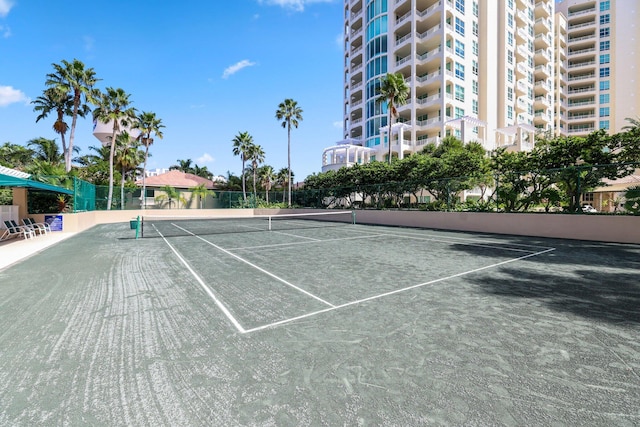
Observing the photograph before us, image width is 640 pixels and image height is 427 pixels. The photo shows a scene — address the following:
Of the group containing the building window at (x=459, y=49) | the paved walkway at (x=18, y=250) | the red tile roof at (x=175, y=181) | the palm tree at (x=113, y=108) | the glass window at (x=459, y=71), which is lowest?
the paved walkway at (x=18, y=250)

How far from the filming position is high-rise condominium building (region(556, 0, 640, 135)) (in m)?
64.8

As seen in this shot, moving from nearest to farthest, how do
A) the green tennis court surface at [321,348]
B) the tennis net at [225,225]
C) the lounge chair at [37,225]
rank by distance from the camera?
the green tennis court surface at [321,348] → the lounge chair at [37,225] → the tennis net at [225,225]

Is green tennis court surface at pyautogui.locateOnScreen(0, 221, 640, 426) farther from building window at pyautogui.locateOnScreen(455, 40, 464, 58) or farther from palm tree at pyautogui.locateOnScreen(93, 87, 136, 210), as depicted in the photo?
building window at pyautogui.locateOnScreen(455, 40, 464, 58)

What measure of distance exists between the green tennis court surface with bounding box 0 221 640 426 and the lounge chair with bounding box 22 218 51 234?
1306cm

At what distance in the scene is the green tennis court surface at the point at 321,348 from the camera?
2.80 m

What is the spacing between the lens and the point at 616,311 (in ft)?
17.4

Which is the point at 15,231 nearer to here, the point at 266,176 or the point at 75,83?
the point at 75,83

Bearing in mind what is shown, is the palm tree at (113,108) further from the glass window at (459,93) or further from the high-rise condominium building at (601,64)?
the high-rise condominium building at (601,64)

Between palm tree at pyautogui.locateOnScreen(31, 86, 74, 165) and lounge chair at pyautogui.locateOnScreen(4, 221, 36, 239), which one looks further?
palm tree at pyautogui.locateOnScreen(31, 86, 74, 165)

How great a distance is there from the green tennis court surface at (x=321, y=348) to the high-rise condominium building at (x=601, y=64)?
88248 mm

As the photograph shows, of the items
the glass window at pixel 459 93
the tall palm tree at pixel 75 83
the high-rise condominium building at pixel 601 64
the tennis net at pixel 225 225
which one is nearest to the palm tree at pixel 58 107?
the tall palm tree at pixel 75 83

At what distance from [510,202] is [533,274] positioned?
12.7m

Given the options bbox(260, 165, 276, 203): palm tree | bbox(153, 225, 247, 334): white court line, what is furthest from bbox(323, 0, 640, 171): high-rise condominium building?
bbox(153, 225, 247, 334): white court line

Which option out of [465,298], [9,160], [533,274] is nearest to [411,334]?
[465,298]
